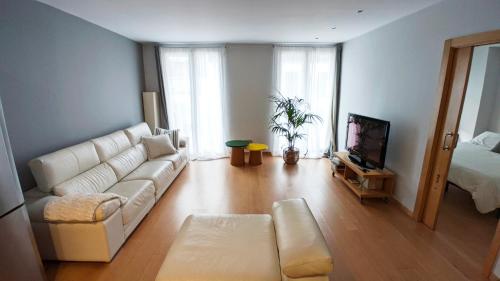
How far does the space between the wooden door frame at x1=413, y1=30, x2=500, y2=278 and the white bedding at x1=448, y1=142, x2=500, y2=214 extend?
677 mm

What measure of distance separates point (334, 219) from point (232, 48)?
12.6ft

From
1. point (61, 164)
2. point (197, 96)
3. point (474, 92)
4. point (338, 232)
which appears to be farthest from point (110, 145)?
point (474, 92)

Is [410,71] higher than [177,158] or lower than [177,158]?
higher

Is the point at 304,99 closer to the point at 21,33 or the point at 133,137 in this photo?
the point at 133,137

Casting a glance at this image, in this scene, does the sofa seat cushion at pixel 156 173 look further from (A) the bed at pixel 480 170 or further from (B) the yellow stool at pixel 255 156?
(A) the bed at pixel 480 170

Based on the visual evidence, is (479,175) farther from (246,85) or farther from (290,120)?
(246,85)

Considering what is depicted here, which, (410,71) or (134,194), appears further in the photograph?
(410,71)

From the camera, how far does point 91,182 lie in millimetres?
2602

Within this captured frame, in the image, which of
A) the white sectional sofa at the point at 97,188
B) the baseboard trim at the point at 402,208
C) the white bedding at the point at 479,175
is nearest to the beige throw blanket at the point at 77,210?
the white sectional sofa at the point at 97,188

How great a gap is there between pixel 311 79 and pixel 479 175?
124 inches

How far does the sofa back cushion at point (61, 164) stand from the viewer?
2.20m

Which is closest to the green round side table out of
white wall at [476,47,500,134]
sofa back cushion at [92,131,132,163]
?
sofa back cushion at [92,131,132,163]

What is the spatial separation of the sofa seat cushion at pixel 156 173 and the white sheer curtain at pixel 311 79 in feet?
8.51

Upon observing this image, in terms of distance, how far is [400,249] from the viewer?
2.27m
